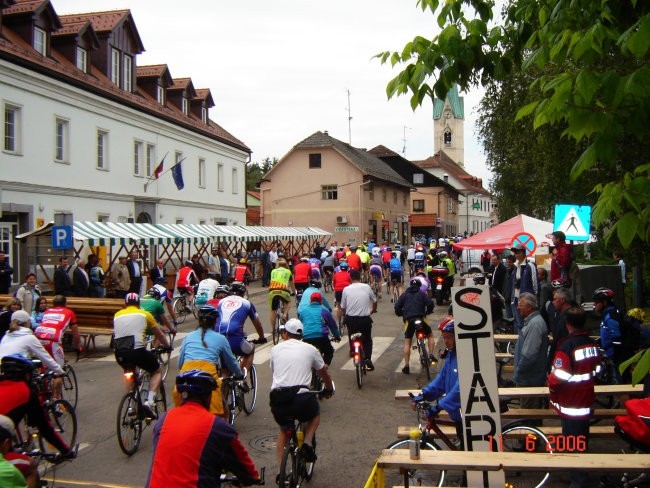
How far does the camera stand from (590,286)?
1495 centimetres

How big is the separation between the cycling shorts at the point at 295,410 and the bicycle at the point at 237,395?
1.61 m

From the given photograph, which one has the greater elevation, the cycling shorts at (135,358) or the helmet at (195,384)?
the helmet at (195,384)

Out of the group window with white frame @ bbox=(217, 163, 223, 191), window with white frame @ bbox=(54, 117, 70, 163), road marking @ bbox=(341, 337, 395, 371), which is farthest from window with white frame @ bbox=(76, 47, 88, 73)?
road marking @ bbox=(341, 337, 395, 371)

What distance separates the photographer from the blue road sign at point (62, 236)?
52.9 feet

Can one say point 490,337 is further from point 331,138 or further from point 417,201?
point 417,201

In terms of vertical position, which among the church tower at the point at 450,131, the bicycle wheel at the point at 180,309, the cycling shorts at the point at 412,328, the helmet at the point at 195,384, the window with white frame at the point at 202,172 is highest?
the church tower at the point at 450,131

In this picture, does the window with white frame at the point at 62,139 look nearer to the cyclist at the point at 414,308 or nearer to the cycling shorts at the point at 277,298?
the cycling shorts at the point at 277,298

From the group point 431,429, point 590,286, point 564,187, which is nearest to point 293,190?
point 564,187

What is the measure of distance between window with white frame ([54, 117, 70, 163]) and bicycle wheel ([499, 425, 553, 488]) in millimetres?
21909

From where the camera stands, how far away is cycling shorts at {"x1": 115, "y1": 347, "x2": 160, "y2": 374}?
8.33 meters

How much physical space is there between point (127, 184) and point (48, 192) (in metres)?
5.89

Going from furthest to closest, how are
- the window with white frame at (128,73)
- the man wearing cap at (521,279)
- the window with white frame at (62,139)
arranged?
the window with white frame at (128,73), the window with white frame at (62,139), the man wearing cap at (521,279)

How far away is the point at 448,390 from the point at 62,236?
12.5 metres

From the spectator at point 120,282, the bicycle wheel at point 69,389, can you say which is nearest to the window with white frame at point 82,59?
the spectator at point 120,282
